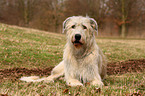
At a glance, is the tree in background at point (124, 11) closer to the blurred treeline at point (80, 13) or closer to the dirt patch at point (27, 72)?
the blurred treeline at point (80, 13)

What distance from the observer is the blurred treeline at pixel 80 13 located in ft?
121

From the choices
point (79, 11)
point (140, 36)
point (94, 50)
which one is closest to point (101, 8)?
point (79, 11)

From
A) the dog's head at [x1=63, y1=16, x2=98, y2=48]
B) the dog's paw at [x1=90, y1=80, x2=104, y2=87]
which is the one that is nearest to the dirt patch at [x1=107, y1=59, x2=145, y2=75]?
the dog's paw at [x1=90, y1=80, x2=104, y2=87]

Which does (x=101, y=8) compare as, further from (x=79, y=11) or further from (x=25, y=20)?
(x=25, y=20)

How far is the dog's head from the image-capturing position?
13.8ft

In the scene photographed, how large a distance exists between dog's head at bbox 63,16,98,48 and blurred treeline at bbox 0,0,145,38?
33.5 metres

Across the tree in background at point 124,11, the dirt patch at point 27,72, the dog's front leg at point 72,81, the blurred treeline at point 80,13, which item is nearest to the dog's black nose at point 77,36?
the dog's front leg at point 72,81

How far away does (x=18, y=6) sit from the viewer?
43281 millimetres

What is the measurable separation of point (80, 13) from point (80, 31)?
38130mm

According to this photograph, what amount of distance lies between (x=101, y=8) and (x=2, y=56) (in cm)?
3457

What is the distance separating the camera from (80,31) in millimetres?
4293

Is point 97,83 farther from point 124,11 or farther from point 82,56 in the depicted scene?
point 124,11

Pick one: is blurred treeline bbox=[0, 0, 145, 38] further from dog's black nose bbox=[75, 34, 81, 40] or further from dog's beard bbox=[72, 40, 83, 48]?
dog's black nose bbox=[75, 34, 81, 40]

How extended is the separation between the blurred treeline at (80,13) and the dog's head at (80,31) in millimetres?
Result: 33549
